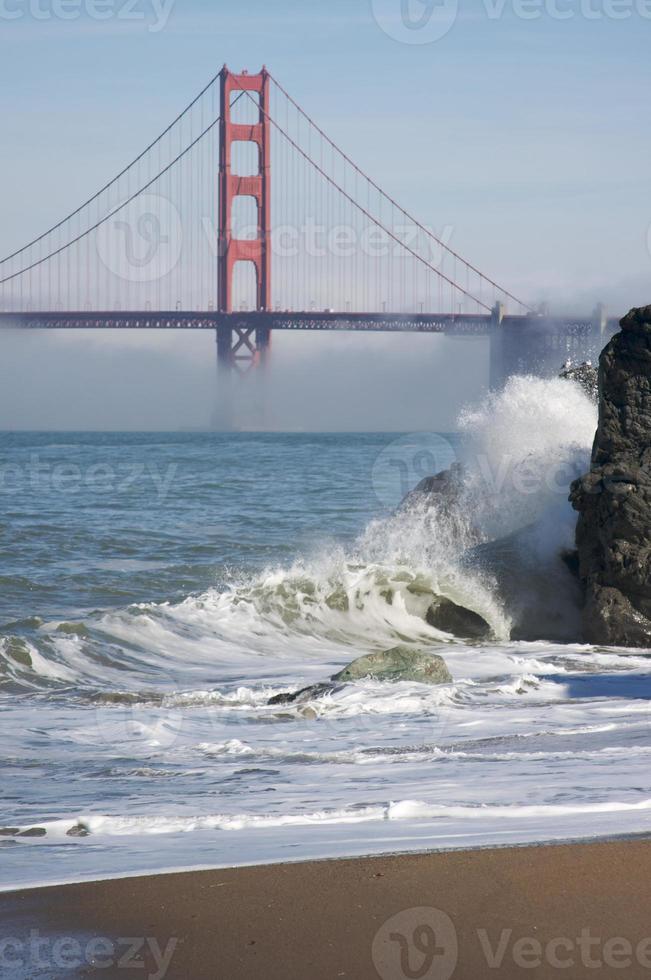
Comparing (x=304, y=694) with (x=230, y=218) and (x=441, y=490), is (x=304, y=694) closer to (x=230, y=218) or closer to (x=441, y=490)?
(x=441, y=490)

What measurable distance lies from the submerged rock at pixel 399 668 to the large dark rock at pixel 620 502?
5.36 ft

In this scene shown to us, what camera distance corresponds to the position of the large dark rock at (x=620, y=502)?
7.20m

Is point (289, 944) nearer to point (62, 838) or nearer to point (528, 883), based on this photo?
point (528, 883)

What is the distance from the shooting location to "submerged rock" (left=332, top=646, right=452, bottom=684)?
19.2 ft

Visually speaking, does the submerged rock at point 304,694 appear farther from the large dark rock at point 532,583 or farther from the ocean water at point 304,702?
the large dark rock at point 532,583

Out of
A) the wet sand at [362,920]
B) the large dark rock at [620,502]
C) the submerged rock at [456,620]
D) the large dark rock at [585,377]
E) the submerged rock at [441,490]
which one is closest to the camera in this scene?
the wet sand at [362,920]

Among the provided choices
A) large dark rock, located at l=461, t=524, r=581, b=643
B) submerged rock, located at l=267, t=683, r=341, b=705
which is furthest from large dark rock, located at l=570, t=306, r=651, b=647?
submerged rock, located at l=267, t=683, r=341, b=705

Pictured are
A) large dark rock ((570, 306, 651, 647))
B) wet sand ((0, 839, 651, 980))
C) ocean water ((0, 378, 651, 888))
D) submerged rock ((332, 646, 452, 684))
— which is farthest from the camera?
large dark rock ((570, 306, 651, 647))

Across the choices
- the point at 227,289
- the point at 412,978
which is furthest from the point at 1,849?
the point at 227,289

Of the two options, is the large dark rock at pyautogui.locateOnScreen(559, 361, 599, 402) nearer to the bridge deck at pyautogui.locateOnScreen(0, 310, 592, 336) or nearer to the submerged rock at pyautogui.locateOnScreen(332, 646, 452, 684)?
the submerged rock at pyautogui.locateOnScreen(332, 646, 452, 684)

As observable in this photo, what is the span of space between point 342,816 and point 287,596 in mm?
5471

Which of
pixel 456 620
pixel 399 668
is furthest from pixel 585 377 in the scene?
pixel 399 668

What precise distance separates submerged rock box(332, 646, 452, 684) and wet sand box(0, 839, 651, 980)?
119 inches

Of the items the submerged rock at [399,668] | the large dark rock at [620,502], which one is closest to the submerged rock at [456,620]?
the large dark rock at [620,502]
